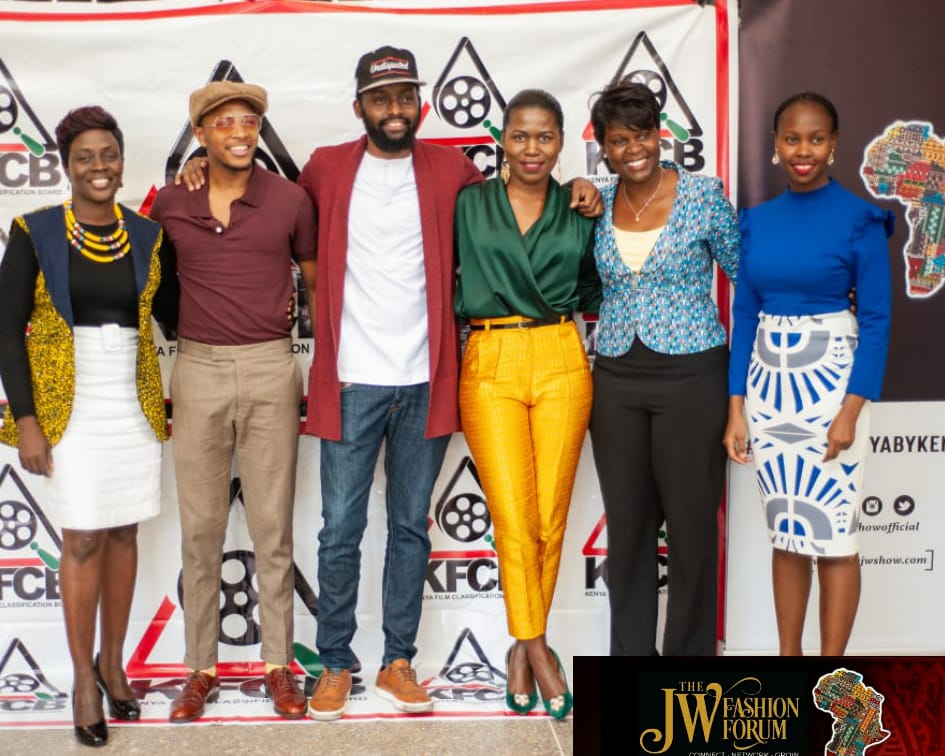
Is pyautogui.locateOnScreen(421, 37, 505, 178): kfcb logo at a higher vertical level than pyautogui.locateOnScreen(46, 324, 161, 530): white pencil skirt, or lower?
higher

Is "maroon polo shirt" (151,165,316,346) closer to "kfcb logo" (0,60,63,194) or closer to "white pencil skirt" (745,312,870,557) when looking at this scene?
"kfcb logo" (0,60,63,194)

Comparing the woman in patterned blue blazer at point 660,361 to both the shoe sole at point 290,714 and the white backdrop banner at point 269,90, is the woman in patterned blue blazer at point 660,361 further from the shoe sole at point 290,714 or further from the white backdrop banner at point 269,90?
the shoe sole at point 290,714

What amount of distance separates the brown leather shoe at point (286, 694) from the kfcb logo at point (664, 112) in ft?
6.53

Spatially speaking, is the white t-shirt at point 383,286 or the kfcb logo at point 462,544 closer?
the white t-shirt at point 383,286

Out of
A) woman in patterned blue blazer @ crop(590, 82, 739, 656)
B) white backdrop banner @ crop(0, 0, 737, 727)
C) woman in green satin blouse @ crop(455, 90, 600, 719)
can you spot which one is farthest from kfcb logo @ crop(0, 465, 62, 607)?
woman in patterned blue blazer @ crop(590, 82, 739, 656)

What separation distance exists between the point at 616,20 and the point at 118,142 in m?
1.69

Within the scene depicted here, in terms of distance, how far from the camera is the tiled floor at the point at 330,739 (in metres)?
2.84

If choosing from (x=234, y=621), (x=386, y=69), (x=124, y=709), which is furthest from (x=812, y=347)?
(x=124, y=709)

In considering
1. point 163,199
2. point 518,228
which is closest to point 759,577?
point 518,228

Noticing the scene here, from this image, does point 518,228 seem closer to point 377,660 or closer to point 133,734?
point 377,660

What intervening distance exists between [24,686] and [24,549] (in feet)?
1.54

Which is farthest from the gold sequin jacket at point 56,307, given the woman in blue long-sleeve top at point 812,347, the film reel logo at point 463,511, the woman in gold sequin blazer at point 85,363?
the woman in blue long-sleeve top at point 812,347

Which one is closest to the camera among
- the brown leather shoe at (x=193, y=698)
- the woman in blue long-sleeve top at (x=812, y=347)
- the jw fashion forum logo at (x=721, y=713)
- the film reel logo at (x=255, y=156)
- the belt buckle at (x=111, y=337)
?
the jw fashion forum logo at (x=721, y=713)

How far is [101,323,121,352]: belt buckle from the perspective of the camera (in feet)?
9.23
